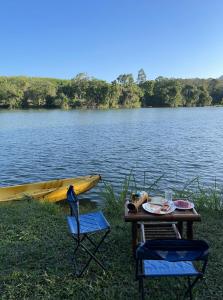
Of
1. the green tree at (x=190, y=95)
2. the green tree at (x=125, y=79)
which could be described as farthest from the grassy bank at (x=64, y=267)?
the green tree at (x=190, y=95)

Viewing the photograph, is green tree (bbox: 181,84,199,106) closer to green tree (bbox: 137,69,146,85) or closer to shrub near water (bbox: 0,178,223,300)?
green tree (bbox: 137,69,146,85)

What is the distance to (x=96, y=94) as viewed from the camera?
310ft

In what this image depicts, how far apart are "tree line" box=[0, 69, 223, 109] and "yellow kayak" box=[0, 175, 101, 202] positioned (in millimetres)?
81761

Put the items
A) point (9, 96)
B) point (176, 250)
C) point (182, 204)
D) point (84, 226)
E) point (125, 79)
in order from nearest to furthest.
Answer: point (176, 250)
point (84, 226)
point (182, 204)
point (9, 96)
point (125, 79)

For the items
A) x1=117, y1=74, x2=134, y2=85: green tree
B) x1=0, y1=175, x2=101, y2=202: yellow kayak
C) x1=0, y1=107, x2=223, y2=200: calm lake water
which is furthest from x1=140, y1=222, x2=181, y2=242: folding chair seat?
x1=117, y1=74, x2=134, y2=85: green tree

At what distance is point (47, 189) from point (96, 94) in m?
85.8

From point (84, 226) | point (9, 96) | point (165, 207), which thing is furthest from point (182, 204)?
point (9, 96)

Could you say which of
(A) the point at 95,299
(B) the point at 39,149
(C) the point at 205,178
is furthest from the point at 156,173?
(A) the point at 95,299

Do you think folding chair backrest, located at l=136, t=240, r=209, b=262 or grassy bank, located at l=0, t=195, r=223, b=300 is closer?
folding chair backrest, located at l=136, t=240, r=209, b=262

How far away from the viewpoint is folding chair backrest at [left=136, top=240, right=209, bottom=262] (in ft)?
9.50

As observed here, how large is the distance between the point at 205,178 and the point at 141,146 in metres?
9.61

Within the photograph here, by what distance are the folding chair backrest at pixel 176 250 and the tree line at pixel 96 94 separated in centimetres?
8990

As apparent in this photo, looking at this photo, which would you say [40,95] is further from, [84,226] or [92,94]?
[84,226]

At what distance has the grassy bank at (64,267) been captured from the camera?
3.63 meters
